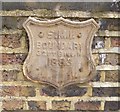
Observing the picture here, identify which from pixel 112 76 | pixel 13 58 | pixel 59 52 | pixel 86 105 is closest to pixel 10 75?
pixel 13 58

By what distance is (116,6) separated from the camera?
1.97 meters

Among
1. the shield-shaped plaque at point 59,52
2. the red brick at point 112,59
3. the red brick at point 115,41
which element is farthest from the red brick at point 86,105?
the red brick at point 115,41

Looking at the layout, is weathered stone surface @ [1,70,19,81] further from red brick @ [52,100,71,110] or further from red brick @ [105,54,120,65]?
red brick @ [105,54,120,65]

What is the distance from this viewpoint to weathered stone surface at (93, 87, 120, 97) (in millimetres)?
2061

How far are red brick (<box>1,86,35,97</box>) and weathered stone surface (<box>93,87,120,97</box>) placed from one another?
362 millimetres


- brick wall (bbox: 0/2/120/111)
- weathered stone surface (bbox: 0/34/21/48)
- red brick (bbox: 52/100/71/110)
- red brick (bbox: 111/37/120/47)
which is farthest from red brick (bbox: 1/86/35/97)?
red brick (bbox: 111/37/120/47)

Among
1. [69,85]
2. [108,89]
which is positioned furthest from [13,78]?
[108,89]

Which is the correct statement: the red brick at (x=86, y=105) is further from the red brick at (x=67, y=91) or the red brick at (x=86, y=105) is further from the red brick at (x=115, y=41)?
the red brick at (x=115, y=41)

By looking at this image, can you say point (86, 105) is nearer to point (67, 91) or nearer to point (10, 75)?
point (67, 91)

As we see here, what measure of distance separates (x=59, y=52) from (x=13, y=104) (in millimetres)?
411

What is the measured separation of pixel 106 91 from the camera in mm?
2068

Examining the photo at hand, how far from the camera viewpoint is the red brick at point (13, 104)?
207cm

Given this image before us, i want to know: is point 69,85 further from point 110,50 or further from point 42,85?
point 110,50

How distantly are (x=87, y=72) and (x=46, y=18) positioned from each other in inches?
15.0
